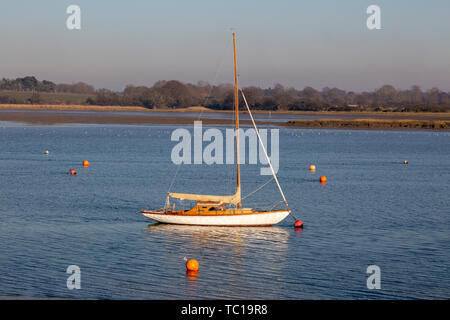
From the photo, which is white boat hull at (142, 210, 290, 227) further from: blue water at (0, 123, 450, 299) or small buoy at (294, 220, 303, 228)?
small buoy at (294, 220, 303, 228)

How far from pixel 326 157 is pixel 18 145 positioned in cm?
4757

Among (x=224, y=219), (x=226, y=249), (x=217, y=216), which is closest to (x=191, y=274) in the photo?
(x=226, y=249)

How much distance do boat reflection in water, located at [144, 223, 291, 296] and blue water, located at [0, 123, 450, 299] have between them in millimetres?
91

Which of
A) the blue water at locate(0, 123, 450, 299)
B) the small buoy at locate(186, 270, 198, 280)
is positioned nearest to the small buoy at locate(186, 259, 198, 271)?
the small buoy at locate(186, 270, 198, 280)

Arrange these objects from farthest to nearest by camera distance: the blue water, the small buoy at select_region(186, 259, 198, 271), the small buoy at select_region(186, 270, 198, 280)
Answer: the small buoy at select_region(186, 259, 198, 271) → the small buoy at select_region(186, 270, 198, 280) → the blue water

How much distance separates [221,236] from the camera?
127ft

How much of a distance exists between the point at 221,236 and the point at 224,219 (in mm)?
1817

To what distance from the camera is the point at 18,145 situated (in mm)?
102250

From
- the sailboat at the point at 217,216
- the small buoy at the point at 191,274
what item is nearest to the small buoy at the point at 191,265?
the small buoy at the point at 191,274

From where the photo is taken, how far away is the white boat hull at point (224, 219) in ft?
132

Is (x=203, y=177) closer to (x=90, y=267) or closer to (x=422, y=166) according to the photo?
(x=422, y=166)

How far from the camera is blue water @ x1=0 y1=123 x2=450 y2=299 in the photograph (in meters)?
29.0

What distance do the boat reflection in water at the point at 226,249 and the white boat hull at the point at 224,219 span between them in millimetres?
311

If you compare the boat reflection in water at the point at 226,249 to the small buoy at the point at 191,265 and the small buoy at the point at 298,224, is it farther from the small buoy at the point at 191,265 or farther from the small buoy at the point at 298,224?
the small buoy at the point at 298,224
